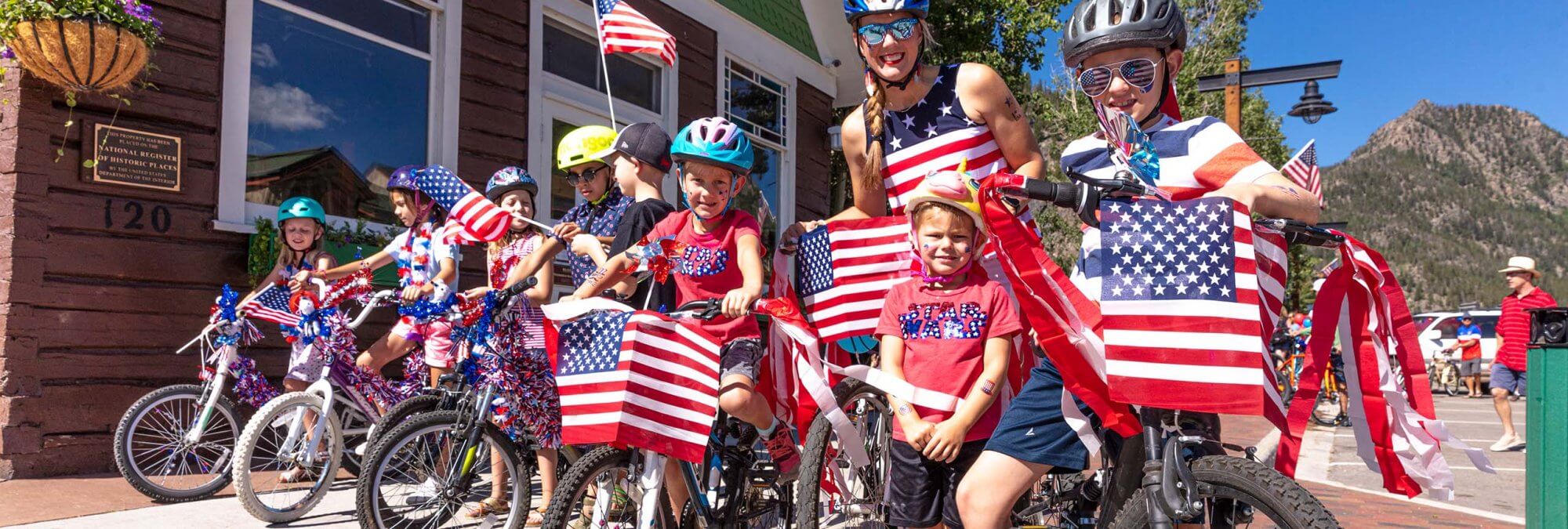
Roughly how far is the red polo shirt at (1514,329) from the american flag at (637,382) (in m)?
9.84

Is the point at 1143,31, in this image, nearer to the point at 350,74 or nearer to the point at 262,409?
the point at 262,409

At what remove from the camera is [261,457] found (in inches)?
206

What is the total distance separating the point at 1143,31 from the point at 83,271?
5.62 metres

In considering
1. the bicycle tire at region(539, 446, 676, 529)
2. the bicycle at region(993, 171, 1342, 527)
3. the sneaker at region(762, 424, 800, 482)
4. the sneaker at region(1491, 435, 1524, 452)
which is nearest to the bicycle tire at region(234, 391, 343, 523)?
the bicycle tire at region(539, 446, 676, 529)

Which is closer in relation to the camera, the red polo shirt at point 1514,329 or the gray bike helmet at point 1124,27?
the gray bike helmet at point 1124,27

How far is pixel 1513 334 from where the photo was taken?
1064 centimetres

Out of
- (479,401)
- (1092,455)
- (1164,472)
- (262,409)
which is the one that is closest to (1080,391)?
(1164,472)

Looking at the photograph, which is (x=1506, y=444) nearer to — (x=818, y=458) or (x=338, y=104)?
(x=818, y=458)

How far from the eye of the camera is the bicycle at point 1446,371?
23062mm

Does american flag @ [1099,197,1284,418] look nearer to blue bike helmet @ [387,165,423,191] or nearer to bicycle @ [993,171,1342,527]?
bicycle @ [993,171,1342,527]

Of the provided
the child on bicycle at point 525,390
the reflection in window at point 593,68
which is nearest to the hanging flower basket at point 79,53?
the child on bicycle at point 525,390

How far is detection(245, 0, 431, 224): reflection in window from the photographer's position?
684 cm

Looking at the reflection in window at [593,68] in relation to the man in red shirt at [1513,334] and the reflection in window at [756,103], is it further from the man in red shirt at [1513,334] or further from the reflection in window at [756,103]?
the man in red shirt at [1513,334]

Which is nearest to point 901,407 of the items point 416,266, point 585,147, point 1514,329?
point 585,147
